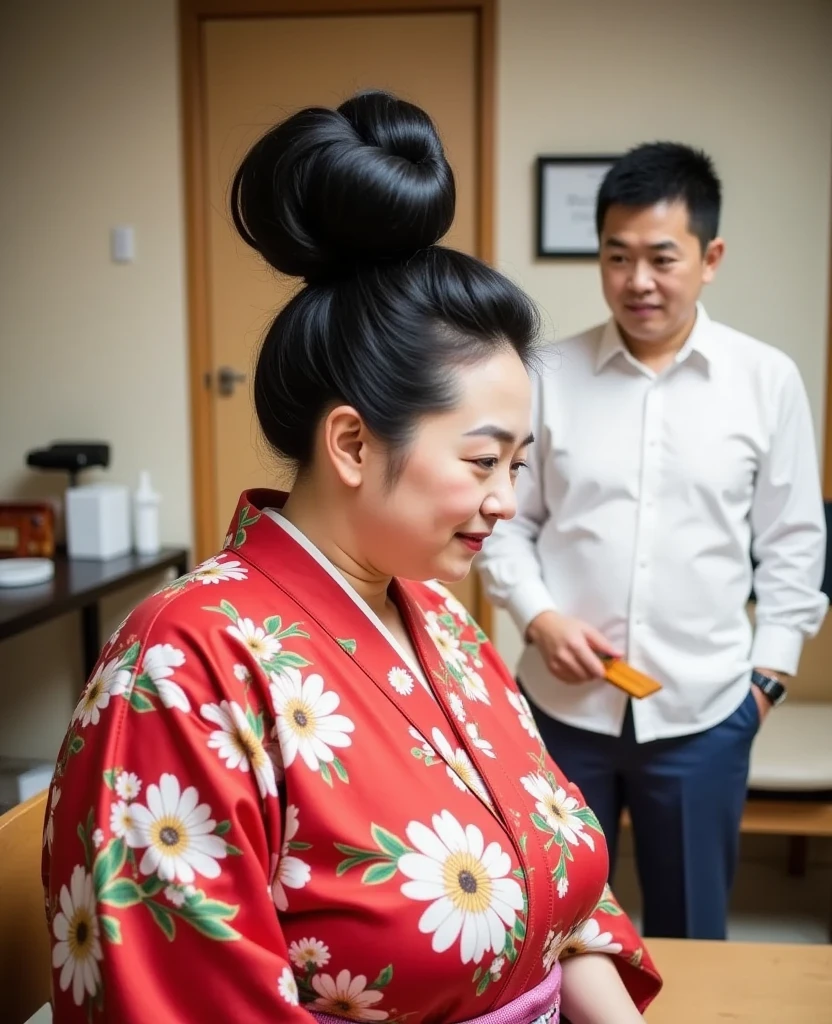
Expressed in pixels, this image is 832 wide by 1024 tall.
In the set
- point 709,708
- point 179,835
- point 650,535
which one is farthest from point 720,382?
point 179,835

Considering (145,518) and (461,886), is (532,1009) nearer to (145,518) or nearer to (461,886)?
(461,886)

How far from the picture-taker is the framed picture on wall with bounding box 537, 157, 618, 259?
2.96 meters

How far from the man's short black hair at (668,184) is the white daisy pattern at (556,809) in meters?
1.02

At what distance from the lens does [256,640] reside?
83 cm

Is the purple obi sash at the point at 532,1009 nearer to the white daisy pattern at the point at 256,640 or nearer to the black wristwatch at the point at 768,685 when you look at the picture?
the white daisy pattern at the point at 256,640

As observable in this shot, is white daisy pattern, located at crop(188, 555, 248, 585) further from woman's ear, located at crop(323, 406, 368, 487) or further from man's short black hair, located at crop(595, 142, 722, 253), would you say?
man's short black hair, located at crop(595, 142, 722, 253)

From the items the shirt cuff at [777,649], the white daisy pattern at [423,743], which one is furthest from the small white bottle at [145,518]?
the white daisy pattern at [423,743]

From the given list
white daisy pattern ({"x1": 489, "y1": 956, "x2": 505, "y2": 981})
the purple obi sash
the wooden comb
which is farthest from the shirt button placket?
white daisy pattern ({"x1": 489, "y1": 956, "x2": 505, "y2": 981})

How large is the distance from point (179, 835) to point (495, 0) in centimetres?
283

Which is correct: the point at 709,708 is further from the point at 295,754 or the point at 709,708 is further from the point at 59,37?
the point at 59,37

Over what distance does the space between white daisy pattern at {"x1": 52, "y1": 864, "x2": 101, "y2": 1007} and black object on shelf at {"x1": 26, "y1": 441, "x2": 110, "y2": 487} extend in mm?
2441

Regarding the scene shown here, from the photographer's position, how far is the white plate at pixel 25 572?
8.59ft

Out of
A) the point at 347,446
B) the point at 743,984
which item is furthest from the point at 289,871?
the point at 743,984

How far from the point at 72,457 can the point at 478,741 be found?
2362 mm
